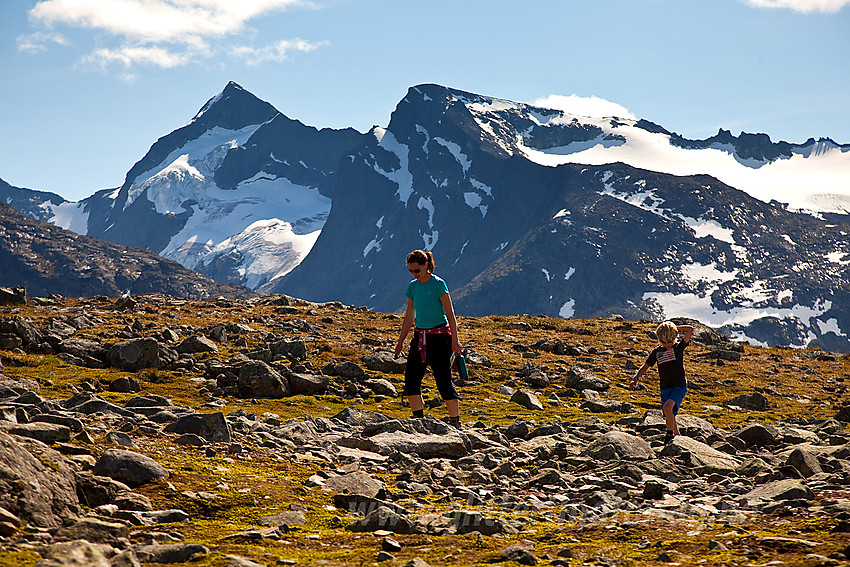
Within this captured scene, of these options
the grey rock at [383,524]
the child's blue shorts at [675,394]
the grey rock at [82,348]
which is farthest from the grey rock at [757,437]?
the grey rock at [82,348]

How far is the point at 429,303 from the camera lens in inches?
602

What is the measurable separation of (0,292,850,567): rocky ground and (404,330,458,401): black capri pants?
3.33 ft

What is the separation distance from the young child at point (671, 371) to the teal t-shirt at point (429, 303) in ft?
14.0

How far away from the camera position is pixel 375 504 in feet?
28.1

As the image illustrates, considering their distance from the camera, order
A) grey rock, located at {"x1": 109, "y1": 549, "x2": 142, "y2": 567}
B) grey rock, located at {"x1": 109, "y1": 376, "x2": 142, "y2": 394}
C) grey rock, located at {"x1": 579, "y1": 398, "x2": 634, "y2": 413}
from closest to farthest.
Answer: grey rock, located at {"x1": 109, "y1": 549, "x2": 142, "y2": 567} → grey rock, located at {"x1": 109, "y1": 376, "x2": 142, "y2": 394} → grey rock, located at {"x1": 579, "y1": 398, "x2": 634, "y2": 413}

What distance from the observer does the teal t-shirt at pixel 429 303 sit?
15.3 m

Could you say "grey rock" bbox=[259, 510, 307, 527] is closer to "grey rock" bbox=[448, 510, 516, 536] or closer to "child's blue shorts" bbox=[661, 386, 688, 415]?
"grey rock" bbox=[448, 510, 516, 536]

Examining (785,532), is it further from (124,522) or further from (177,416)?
(177,416)

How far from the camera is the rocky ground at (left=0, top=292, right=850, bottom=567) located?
689 centimetres

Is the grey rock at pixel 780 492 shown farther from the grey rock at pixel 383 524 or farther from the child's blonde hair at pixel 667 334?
the child's blonde hair at pixel 667 334

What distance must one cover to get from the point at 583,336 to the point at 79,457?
34485mm

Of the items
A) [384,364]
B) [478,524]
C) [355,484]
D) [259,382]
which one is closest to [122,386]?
[259,382]

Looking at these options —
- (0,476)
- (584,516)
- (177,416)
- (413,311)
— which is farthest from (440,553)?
(413,311)

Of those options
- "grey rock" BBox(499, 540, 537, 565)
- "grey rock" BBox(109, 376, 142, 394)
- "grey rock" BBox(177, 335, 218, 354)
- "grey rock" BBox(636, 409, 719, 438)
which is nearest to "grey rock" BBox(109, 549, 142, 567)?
"grey rock" BBox(499, 540, 537, 565)
